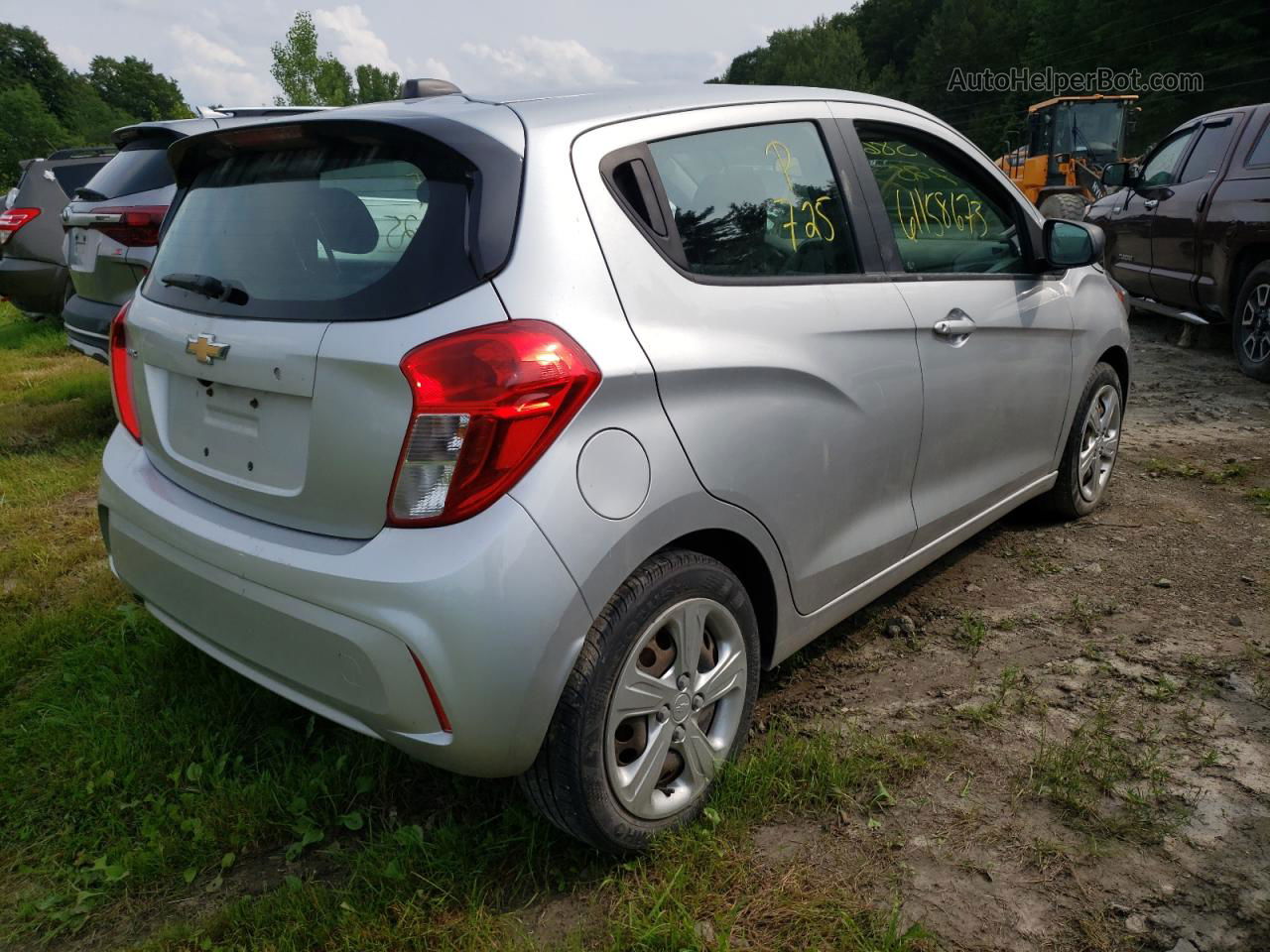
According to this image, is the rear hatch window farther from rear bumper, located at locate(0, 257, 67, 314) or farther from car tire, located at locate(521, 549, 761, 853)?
rear bumper, located at locate(0, 257, 67, 314)

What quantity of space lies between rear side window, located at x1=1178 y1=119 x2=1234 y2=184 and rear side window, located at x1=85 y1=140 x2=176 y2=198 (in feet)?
23.3

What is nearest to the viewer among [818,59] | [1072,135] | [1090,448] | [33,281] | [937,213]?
[937,213]

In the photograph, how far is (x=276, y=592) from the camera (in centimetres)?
200

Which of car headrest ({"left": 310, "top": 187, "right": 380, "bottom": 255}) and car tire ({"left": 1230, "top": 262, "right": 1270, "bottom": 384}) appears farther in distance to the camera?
car tire ({"left": 1230, "top": 262, "right": 1270, "bottom": 384})

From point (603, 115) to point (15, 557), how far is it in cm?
346

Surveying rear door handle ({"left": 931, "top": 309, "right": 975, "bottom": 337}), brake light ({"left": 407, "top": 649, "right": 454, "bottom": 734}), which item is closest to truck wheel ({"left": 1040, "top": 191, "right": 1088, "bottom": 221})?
rear door handle ({"left": 931, "top": 309, "right": 975, "bottom": 337})

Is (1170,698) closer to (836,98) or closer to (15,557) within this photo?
(836,98)

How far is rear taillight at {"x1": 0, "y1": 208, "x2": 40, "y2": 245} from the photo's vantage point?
8922 mm

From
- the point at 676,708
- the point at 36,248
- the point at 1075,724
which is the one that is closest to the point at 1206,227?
the point at 1075,724

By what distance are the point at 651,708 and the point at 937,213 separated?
76.1 inches

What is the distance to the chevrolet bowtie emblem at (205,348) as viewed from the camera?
2160 mm

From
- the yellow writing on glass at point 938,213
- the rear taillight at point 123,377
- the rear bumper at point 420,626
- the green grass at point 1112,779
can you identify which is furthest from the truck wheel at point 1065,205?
the rear bumper at point 420,626

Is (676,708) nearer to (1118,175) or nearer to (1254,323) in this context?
(1254,323)

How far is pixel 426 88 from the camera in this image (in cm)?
290
